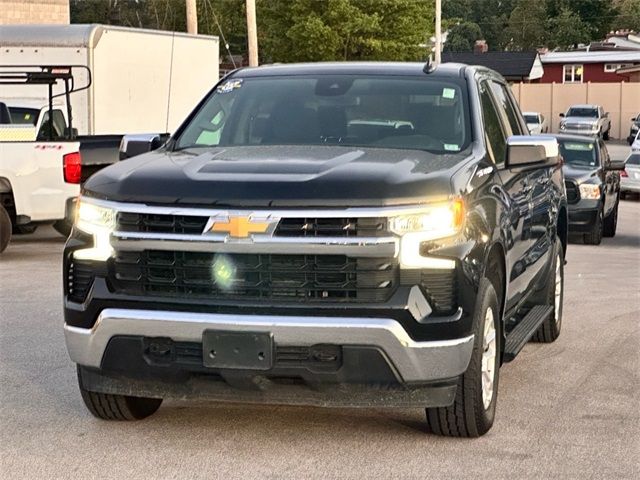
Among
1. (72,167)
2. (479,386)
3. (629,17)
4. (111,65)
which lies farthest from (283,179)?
(629,17)

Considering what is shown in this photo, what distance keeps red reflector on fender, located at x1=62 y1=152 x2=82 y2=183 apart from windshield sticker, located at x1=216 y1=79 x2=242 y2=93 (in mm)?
7001

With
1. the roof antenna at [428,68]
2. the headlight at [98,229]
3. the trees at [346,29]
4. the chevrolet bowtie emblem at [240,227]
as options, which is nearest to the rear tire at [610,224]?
the roof antenna at [428,68]

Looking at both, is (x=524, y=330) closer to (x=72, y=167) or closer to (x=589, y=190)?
(x=72, y=167)

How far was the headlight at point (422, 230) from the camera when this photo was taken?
601 centimetres

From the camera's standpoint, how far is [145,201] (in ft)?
20.5

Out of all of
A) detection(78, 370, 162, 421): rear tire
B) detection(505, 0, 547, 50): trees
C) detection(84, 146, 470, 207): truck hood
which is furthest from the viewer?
detection(505, 0, 547, 50): trees

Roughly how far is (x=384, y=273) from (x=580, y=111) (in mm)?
57913

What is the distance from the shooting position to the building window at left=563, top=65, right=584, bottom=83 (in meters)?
89.4

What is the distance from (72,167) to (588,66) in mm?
77417

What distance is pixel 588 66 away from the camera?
88.7 metres

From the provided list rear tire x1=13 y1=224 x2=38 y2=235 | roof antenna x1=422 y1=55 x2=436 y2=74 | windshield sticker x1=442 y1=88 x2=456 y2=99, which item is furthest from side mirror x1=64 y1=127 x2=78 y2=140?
windshield sticker x1=442 y1=88 x2=456 y2=99

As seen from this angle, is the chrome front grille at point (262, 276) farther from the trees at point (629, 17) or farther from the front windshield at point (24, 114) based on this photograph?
the trees at point (629, 17)

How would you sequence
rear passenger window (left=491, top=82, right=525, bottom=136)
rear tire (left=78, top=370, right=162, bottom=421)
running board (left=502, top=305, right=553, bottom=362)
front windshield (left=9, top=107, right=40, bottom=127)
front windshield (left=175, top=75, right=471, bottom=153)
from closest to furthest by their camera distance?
rear tire (left=78, top=370, right=162, bottom=421) < running board (left=502, top=305, right=553, bottom=362) < front windshield (left=175, top=75, right=471, bottom=153) < rear passenger window (left=491, top=82, right=525, bottom=136) < front windshield (left=9, top=107, right=40, bottom=127)

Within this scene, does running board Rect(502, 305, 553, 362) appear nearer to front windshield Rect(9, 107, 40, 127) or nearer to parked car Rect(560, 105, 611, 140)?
front windshield Rect(9, 107, 40, 127)
